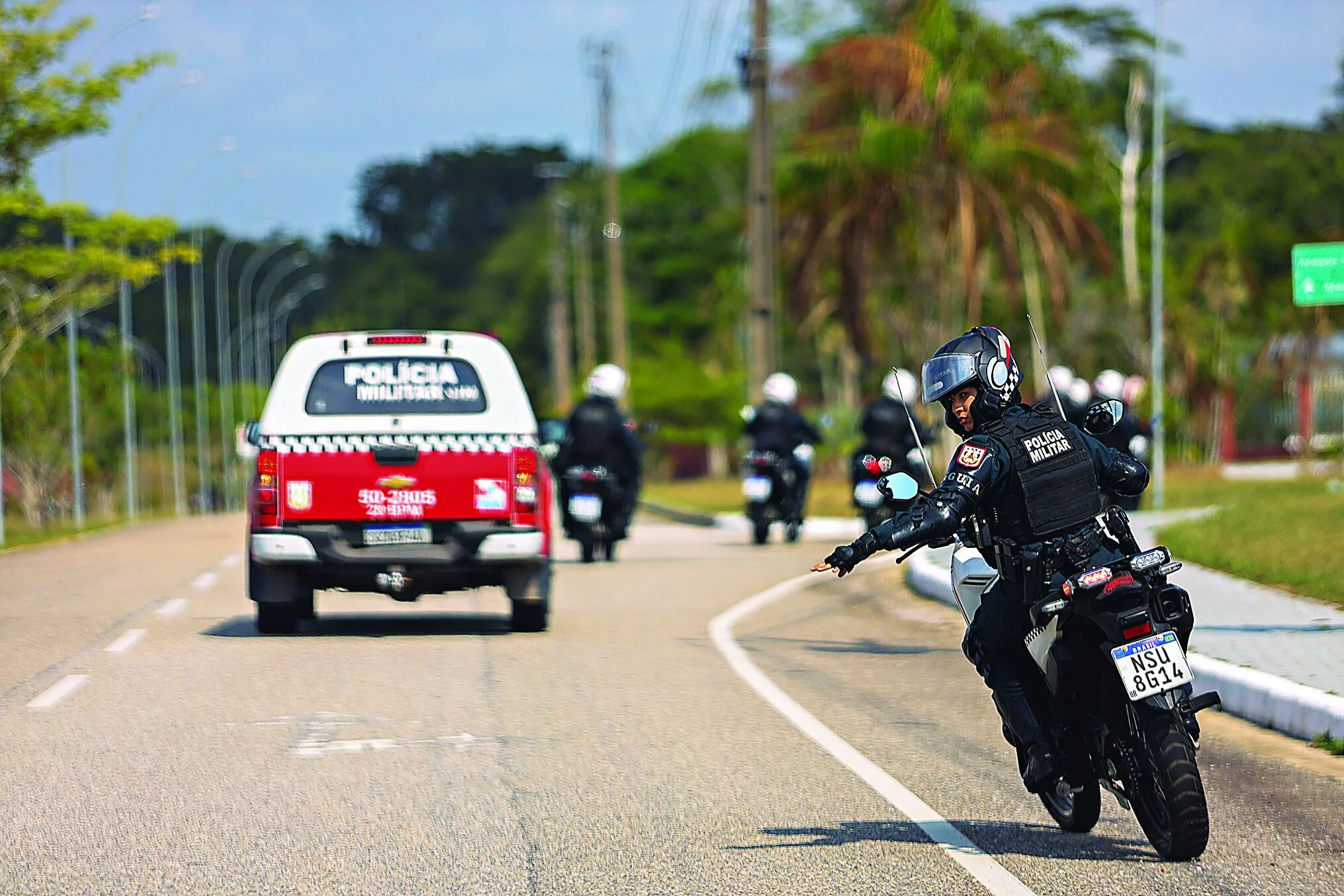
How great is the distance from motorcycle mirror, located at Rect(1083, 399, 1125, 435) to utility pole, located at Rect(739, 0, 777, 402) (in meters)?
24.0

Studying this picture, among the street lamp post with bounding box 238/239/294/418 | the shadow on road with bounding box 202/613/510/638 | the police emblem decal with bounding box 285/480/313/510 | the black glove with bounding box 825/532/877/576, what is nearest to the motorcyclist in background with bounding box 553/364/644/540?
the shadow on road with bounding box 202/613/510/638

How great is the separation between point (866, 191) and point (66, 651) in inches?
1038

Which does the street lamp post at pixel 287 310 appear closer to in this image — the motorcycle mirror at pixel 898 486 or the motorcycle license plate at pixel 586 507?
the motorcycle license plate at pixel 586 507

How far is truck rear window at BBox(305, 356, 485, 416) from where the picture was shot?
13.4 m

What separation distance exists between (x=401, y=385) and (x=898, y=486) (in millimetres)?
7692

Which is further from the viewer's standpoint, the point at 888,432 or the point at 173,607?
the point at 888,432

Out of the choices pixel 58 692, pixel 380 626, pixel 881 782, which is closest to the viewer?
pixel 881 782

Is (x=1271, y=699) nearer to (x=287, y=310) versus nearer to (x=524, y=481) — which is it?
(x=524, y=481)

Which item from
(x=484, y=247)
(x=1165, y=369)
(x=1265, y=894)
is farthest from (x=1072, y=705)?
(x=484, y=247)

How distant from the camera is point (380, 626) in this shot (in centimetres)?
1449

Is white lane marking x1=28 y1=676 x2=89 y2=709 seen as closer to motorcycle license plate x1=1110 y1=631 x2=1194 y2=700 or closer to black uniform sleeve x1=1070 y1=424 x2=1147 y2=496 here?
black uniform sleeve x1=1070 y1=424 x2=1147 y2=496

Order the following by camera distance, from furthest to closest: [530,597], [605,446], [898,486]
Answer: [605,446]
[530,597]
[898,486]

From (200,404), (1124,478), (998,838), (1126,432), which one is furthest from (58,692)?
(200,404)

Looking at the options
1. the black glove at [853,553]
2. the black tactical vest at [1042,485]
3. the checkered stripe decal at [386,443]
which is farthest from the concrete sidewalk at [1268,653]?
the checkered stripe decal at [386,443]
